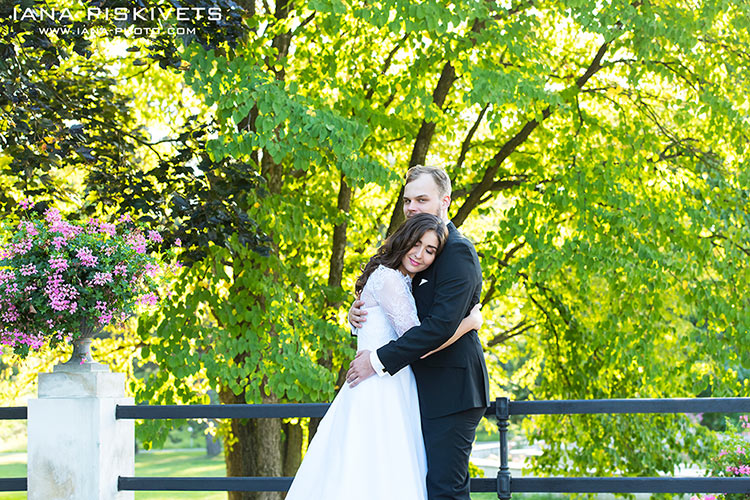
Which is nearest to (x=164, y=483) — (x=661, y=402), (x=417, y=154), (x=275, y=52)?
(x=661, y=402)

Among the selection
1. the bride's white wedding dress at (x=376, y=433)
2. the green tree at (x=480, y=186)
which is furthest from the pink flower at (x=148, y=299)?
the green tree at (x=480, y=186)

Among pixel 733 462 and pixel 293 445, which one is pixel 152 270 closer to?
pixel 733 462

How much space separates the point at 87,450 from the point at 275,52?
447 cm

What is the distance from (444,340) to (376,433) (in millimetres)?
501

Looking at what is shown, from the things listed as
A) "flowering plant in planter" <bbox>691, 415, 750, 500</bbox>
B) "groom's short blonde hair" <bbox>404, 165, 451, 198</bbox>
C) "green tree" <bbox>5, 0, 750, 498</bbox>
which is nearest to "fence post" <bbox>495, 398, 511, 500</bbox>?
"groom's short blonde hair" <bbox>404, 165, 451, 198</bbox>

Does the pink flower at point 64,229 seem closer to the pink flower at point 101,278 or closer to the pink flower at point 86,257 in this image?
the pink flower at point 86,257

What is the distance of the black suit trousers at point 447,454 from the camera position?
344cm

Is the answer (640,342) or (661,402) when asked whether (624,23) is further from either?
(661,402)

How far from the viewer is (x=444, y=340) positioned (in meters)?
3.42

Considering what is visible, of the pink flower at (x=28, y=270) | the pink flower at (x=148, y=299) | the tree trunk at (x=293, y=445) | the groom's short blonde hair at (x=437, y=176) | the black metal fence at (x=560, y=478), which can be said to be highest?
the groom's short blonde hair at (x=437, y=176)

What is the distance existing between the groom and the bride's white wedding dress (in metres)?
0.05

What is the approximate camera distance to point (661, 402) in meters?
4.00

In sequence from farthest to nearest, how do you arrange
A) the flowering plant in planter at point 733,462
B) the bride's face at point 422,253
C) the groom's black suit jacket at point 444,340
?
the flowering plant in planter at point 733,462
the bride's face at point 422,253
the groom's black suit jacket at point 444,340

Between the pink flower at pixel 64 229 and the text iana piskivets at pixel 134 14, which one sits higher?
the text iana piskivets at pixel 134 14
